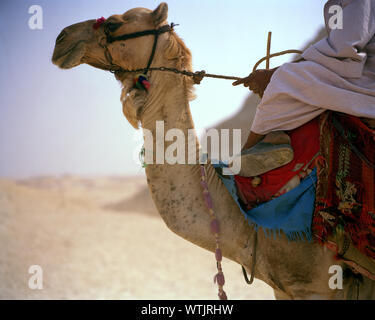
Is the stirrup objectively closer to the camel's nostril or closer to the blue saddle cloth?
the blue saddle cloth

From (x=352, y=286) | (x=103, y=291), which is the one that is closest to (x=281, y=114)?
(x=352, y=286)

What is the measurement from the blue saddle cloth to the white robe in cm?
38

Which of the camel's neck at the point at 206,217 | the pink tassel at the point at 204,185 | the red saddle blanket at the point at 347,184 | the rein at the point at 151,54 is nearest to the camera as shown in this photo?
the red saddle blanket at the point at 347,184

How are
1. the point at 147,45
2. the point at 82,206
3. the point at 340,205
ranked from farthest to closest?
1. the point at 82,206
2. the point at 147,45
3. the point at 340,205

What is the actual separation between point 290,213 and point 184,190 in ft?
2.14

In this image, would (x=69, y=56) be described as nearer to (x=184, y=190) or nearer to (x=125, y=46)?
(x=125, y=46)

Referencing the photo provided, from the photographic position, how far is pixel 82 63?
2.53 metres

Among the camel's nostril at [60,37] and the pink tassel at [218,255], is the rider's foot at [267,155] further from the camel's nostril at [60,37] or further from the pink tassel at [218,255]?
the camel's nostril at [60,37]

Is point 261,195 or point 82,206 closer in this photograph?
point 261,195

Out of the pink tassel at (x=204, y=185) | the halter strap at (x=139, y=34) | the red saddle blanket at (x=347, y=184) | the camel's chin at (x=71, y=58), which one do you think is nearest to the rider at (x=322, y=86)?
the red saddle blanket at (x=347, y=184)

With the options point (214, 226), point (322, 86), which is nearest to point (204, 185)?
point (214, 226)

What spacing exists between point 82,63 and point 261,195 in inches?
59.1

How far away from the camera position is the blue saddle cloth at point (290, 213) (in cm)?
211
